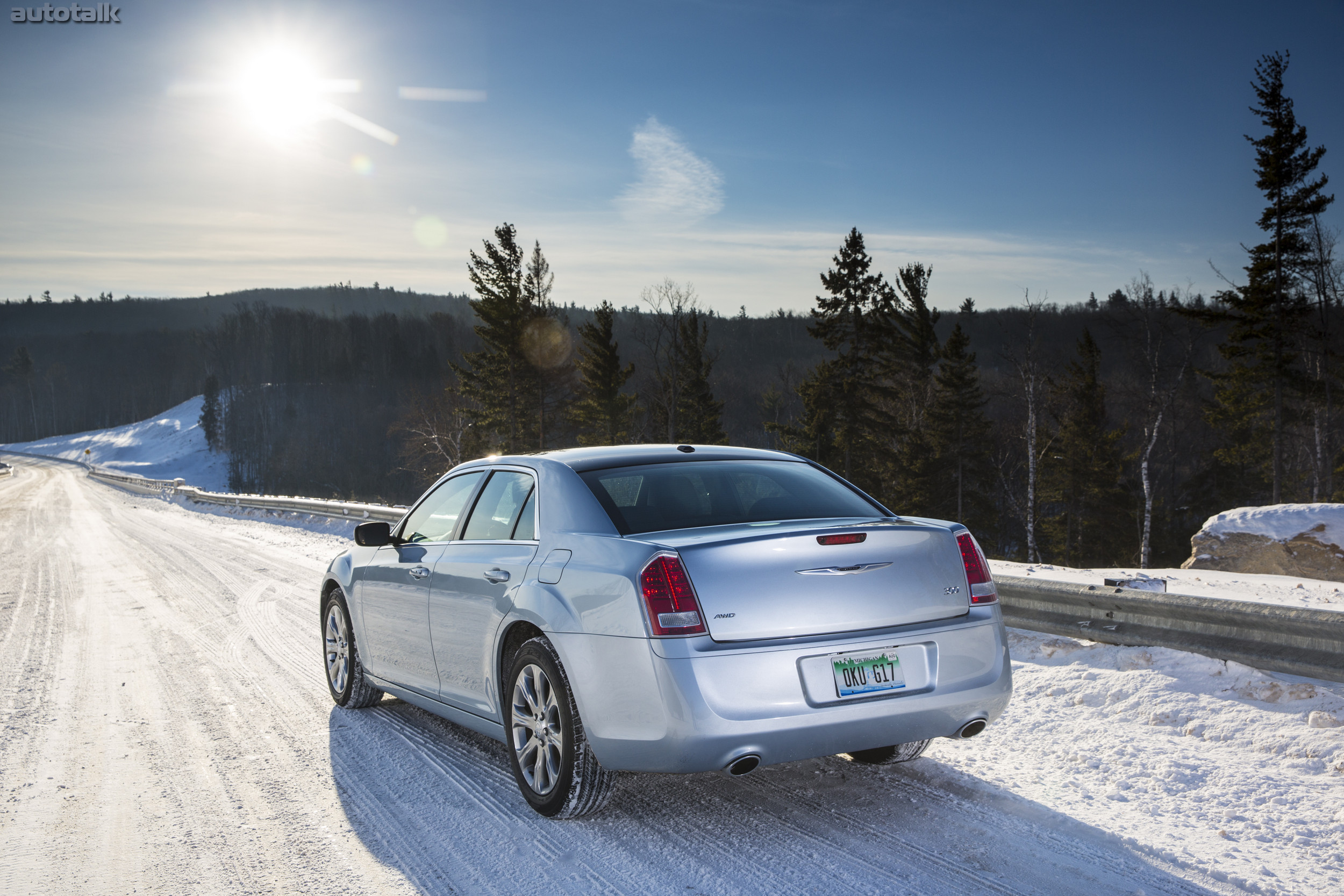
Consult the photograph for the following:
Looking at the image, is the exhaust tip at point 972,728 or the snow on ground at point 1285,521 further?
the snow on ground at point 1285,521

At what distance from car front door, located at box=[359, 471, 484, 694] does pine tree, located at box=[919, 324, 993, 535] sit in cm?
4265

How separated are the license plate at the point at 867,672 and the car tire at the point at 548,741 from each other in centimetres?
107

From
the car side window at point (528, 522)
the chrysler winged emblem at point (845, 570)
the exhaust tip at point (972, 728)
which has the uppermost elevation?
the car side window at point (528, 522)

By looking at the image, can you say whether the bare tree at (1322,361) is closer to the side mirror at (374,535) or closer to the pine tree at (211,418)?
the side mirror at (374,535)

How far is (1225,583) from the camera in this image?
7734 millimetres

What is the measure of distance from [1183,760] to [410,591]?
4064 mm

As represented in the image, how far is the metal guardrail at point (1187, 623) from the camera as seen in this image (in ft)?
15.1

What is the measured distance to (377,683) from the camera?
228 inches

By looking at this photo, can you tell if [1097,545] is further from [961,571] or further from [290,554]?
[961,571]

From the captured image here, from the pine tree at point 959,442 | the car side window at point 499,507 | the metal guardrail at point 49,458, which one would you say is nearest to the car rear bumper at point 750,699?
the car side window at point 499,507

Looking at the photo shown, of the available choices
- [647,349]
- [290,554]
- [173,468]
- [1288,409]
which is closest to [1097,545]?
[1288,409]

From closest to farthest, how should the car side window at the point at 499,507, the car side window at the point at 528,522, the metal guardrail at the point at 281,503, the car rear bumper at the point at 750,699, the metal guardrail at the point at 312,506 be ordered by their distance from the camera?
1. the car rear bumper at the point at 750,699
2. the car side window at the point at 528,522
3. the car side window at the point at 499,507
4. the metal guardrail at the point at 312,506
5. the metal guardrail at the point at 281,503

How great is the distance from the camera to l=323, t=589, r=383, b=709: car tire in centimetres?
609

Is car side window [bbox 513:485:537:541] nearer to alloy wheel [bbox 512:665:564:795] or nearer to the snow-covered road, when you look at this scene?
alloy wheel [bbox 512:665:564:795]
